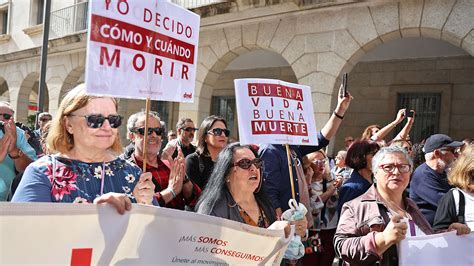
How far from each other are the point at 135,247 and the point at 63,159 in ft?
1.64

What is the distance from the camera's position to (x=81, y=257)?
1.74 metres

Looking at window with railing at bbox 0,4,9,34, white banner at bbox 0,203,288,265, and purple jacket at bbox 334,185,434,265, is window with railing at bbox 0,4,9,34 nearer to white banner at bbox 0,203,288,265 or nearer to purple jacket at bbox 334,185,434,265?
purple jacket at bbox 334,185,434,265

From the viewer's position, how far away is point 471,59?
32.8ft

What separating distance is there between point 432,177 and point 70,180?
3236mm

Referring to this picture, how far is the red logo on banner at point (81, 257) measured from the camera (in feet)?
5.66

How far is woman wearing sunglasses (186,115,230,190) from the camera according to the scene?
4059 millimetres

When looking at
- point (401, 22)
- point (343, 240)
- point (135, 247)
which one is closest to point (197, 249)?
point (135, 247)

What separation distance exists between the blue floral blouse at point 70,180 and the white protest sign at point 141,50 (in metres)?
0.35

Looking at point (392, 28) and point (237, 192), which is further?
point (392, 28)

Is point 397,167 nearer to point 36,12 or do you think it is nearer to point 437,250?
point 437,250

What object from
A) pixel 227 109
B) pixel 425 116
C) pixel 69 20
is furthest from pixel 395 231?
pixel 69 20

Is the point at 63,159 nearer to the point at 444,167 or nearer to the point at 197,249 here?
the point at 197,249

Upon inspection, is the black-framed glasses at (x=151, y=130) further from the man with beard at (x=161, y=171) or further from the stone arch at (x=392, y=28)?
the stone arch at (x=392, y=28)

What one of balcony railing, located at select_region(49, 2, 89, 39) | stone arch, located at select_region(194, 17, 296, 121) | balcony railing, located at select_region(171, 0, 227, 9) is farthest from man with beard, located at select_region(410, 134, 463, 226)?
balcony railing, located at select_region(49, 2, 89, 39)
